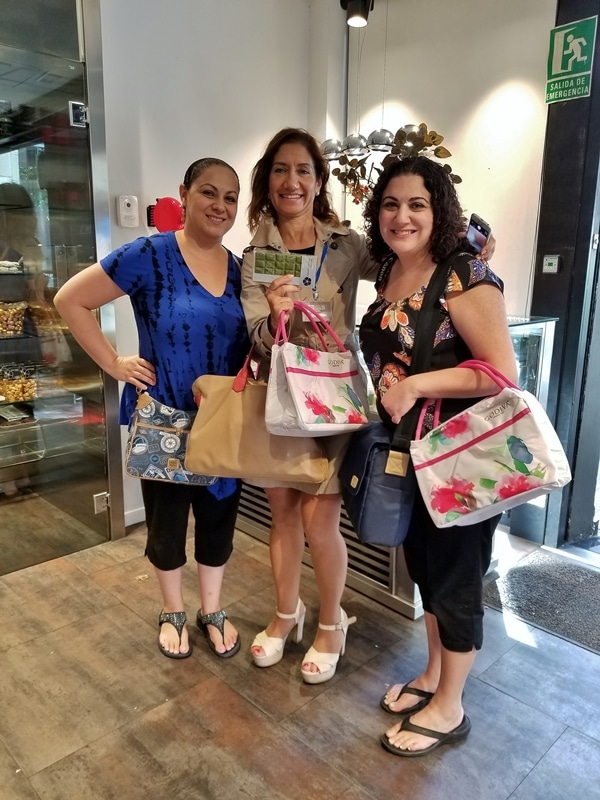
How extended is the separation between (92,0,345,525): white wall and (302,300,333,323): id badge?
1.34 m

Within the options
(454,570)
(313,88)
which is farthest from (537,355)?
(313,88)

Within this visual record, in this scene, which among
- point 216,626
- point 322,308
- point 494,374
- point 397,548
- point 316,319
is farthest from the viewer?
point 397,548

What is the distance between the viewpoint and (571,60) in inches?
96.7

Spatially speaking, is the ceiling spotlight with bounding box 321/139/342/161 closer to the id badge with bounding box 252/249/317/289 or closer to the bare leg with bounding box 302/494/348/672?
the id badge with bounding box 252/249/317/289

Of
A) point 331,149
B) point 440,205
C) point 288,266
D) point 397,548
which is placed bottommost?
point 397,548

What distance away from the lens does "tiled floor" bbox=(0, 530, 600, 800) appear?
1.45 meters

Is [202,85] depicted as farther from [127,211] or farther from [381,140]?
[381,140]

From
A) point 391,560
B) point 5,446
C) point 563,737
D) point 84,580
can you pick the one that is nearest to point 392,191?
point 391,560

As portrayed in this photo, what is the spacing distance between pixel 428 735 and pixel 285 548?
633 mm

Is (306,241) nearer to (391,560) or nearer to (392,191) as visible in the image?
(392,191)

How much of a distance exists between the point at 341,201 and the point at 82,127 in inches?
65.1

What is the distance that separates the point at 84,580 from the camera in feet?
7.82

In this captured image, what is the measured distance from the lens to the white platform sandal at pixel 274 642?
186 cm

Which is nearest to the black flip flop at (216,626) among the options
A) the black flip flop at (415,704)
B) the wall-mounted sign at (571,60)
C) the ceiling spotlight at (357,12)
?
the black flip flop at (415,704)
